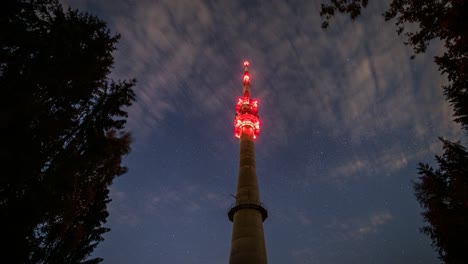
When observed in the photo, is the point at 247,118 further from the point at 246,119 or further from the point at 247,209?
the point at 247,209

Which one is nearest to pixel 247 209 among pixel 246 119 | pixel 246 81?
pixel 246 119

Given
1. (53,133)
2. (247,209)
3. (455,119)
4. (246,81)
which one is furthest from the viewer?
(246,81)

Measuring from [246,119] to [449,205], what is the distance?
89.2 feet

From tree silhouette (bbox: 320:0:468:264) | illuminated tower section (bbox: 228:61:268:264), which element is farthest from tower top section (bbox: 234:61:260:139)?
tree silhouette (bbox: 320:0:468:264)

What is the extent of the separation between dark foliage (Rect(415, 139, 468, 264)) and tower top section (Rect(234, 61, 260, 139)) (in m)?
24.1

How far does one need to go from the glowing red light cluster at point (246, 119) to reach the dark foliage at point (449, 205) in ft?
80.1

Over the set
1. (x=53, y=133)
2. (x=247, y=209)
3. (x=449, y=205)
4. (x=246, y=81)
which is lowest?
(x=53, y=133)

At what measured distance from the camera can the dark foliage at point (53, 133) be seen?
26.9 ft

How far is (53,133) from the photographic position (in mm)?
9391

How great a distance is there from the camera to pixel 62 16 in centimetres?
1173

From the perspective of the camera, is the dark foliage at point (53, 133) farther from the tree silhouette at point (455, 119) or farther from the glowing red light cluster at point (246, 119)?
the glowing red light cluster at point (246, 119)

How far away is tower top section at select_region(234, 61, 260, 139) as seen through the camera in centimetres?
4041

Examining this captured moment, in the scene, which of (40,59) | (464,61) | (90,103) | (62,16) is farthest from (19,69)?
(464,61)

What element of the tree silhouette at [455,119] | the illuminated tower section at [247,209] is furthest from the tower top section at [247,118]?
the tree silhouette at [455,119]
